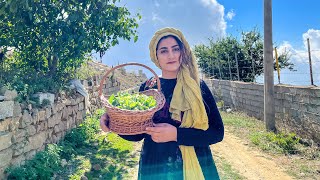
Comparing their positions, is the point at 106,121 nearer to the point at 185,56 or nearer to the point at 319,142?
the point at 185,56

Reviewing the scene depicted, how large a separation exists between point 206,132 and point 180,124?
16cm

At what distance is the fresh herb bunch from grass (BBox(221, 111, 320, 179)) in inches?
153

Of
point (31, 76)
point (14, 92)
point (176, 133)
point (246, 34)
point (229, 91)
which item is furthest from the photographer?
point (246, 34)

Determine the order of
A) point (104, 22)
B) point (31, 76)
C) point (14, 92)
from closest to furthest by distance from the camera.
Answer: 1. point (14, 92)
2. point (31, 76)
3. point (104, 22)

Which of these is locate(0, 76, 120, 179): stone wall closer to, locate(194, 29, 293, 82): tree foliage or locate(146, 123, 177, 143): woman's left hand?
locate(146, 123, 177, 143): woman's left hand

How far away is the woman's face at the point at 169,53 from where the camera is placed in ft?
6.38

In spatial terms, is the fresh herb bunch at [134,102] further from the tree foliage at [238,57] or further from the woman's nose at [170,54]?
the tree foliage at [238,57]

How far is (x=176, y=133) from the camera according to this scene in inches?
71.7

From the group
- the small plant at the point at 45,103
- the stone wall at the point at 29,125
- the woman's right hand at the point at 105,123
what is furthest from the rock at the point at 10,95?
the woman's right hand at the point at 105,123

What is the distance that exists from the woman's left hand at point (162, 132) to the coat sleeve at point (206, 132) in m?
0.04

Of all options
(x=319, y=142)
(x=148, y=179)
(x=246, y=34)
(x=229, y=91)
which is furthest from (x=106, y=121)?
(x=246, y=34)

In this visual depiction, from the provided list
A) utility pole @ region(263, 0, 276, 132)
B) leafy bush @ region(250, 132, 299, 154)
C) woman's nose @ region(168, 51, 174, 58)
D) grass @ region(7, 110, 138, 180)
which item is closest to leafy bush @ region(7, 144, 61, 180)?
grass @ region(7, 110, 138, 180)

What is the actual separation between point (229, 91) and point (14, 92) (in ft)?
32.1

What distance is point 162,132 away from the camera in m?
1.80
